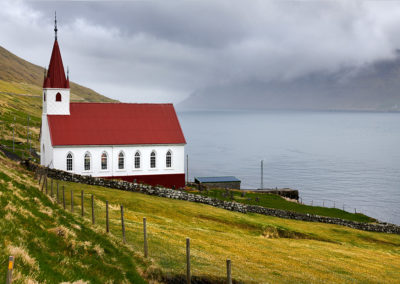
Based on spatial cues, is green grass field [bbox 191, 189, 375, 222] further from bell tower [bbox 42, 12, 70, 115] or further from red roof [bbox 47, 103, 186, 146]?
bell tower [bbox 42, 12, 70, 115]

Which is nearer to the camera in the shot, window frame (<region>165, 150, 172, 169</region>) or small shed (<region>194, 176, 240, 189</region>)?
window frame (<region>165, 150, 172, 169</region>)

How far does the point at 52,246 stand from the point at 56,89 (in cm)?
4367

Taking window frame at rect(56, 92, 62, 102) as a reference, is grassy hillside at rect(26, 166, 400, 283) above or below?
below

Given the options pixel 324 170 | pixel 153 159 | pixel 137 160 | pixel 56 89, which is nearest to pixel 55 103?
pixel 56 89

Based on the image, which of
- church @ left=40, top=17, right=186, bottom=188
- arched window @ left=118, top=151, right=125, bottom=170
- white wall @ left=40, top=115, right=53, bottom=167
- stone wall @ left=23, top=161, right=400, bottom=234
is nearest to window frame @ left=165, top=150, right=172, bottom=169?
church @ left=40, top=17, right=186, bottom=188

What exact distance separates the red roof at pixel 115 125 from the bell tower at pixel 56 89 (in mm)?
1053

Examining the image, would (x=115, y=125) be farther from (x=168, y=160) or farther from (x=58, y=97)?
(x=168, y=160)

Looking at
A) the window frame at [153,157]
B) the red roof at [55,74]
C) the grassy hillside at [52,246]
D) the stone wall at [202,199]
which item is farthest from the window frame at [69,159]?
the grassy hillside at [52,246]

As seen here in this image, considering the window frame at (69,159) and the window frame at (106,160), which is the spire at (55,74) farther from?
the window frame at (106,160)

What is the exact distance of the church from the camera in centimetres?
5450

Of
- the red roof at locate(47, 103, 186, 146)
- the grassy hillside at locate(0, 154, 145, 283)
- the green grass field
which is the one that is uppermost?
the red roof at locate(47, 103, 186, 146)

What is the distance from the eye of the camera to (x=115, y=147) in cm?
5638

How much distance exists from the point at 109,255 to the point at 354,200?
255ft

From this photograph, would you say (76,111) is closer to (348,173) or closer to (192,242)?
(192,242)
